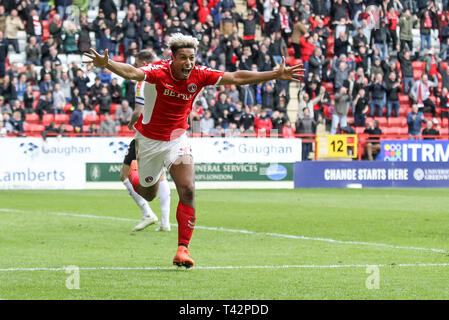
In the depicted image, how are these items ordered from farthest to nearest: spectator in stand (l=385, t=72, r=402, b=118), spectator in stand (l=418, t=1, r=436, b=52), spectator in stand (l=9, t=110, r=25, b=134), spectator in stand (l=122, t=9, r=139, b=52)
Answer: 1. spectator in stand (l=418, t=1, r=436, b=52)
2. spectator in stand (l=385, t=72, r=402, b=118)
3. spectator in stand (l=122, t=9, r=139, b=52)
4. spectator in stand (l=9, t=110, r=25, b=134)

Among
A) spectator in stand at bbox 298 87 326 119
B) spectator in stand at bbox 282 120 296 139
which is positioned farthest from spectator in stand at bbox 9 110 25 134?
spectator in stand at bbox 298 87 326 119

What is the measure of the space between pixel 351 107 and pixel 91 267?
2376 cm

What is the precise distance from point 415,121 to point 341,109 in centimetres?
288

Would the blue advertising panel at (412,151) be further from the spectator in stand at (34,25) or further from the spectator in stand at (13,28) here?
the spectator in stand at (13,28)

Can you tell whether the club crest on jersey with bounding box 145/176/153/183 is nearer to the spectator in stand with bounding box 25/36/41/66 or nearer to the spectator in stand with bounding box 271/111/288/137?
the spectator in stand with bounding box 271/111/288/137

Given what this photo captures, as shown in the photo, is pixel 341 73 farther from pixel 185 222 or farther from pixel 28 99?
pixel 185 222

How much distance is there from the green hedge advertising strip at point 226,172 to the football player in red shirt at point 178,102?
16.1 metres

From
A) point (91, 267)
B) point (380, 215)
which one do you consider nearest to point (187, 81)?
point (91, 267)

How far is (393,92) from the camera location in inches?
1300

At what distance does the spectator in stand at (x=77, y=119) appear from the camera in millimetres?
27627

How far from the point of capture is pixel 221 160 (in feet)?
90.9

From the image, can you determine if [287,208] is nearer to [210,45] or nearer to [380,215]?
[380,215]

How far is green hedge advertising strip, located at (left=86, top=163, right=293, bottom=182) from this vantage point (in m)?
26.5

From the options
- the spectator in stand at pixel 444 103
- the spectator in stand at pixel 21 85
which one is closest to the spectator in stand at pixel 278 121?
the spectator in stand at pixel 444 103
